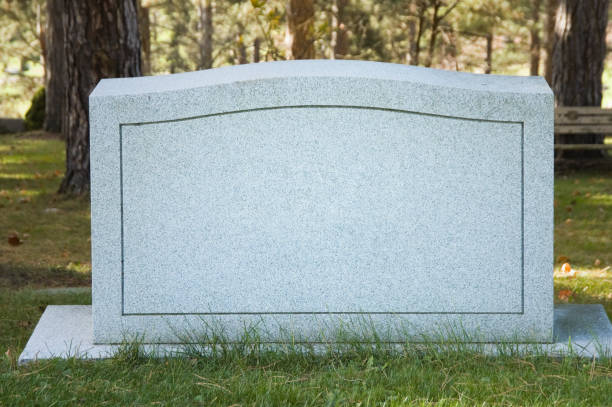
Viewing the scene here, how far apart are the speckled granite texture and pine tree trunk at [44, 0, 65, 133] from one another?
15360 millimetres

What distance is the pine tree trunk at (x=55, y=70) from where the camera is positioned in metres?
18.1

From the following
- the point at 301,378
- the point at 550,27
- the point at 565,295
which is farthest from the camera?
the point at 550,27

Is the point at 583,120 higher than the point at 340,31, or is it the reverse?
the point at 340,31

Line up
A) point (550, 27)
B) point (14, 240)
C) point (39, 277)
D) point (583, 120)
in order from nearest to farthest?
point (39, 277) → point (14, 240) → point (583, 120) → point (550, 27)

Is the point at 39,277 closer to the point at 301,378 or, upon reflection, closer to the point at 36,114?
the point at 301,378

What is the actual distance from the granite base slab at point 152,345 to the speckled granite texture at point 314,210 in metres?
0.10

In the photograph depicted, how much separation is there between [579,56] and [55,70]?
12087 millimetres

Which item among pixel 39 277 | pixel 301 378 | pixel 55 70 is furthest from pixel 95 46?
pixel 55 70

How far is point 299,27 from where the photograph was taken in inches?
593

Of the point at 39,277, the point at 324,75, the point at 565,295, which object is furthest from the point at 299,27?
the point at 324,75

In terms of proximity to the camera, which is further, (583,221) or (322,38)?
(322,38)

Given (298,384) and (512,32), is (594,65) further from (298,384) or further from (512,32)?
(512,32)

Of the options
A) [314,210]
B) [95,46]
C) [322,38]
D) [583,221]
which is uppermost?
[322,38]

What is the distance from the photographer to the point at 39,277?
5.96 m
